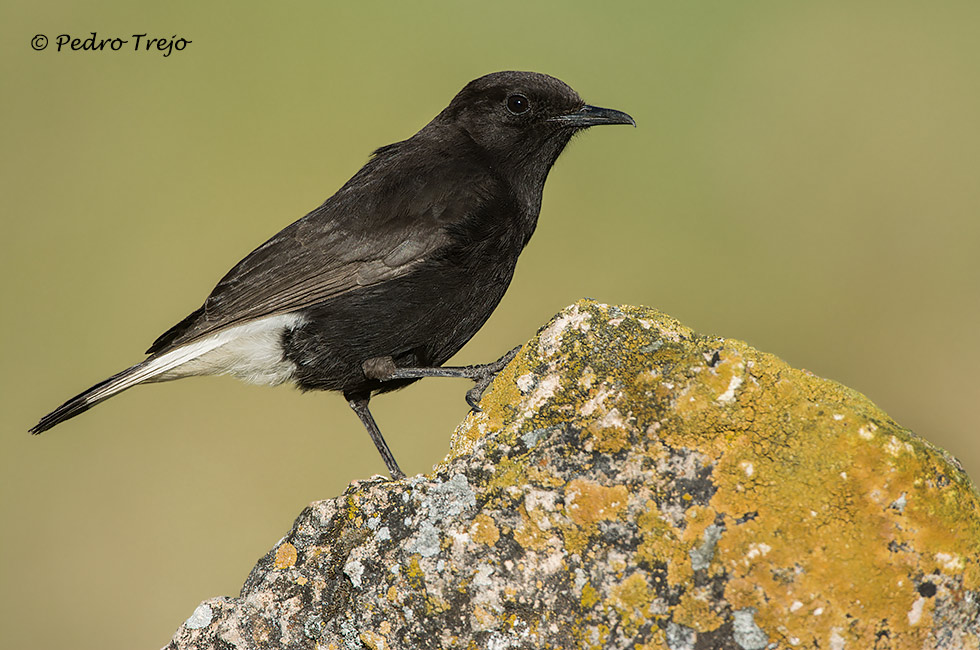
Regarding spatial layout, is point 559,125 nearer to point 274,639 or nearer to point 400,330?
point 400,330

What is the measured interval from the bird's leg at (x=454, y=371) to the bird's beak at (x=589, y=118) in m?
1.99

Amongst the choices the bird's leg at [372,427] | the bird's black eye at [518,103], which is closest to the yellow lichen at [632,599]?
the bird's leg at [372,427]

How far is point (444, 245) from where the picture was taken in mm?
5648

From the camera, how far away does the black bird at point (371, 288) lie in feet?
18.6

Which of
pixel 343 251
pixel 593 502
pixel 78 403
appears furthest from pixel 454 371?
pixel 78 403

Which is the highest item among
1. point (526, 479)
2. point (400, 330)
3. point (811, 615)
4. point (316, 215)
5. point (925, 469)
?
point (316, 215)

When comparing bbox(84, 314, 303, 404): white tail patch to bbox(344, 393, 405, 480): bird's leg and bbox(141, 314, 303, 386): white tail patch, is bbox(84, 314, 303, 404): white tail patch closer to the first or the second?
bbox(141, 314, 303, 386): white tail patch

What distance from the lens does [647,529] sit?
3.44 meters

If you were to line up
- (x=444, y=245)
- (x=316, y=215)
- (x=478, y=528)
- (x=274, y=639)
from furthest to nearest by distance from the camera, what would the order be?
(x=316, y=215), (x=444, y=245), (x=274, y=639), (x=478, y=528)

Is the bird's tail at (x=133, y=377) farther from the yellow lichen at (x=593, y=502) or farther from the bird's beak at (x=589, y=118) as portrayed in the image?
the yellow lichen at (x=593, y=502)

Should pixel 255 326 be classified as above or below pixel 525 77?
below

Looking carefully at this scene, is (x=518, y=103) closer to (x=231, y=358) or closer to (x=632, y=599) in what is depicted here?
(x=231, y=358)

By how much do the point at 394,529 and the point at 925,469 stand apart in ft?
6.79

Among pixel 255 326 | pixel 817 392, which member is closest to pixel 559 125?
pixel 255 326
